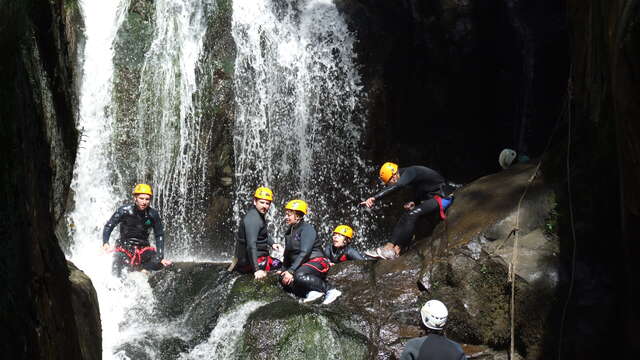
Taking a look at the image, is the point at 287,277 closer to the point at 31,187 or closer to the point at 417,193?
the point at 417,193

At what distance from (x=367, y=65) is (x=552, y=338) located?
883 cm

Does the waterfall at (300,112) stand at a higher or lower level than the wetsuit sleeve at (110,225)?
higher

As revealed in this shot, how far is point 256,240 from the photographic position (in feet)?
27.0

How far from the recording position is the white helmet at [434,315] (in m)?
5.04

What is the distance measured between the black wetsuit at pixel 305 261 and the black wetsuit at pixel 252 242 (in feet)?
1.34

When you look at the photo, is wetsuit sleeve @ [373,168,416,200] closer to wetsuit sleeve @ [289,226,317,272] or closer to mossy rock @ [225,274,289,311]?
wetsuit sleeve @ [289,226,317,272]

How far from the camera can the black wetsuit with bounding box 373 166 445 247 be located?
8.84 m

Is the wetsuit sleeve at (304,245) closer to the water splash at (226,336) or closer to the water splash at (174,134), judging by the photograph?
the water splash at (226,336)

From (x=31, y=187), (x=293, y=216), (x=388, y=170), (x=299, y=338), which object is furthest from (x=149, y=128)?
(x=31, y=187)

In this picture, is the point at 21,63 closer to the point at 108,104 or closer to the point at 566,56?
the point at 108,104

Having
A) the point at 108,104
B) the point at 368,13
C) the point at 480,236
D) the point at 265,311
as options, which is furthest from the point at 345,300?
the point at 368,13

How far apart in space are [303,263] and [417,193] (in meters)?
2.20

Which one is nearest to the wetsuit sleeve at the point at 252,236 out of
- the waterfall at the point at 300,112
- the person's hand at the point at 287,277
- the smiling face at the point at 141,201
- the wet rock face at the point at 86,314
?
the person's hand at the point at 287,277

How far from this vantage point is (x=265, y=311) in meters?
7.50
